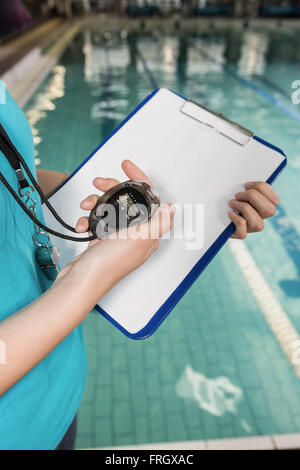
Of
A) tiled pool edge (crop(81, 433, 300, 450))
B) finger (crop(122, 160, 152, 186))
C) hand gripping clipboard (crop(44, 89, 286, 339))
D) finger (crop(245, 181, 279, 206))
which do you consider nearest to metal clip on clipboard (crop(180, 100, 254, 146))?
hand gripping clipboard (crop(44, 89, 286, 339))

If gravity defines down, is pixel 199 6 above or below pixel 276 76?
above

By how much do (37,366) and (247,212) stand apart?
52cm

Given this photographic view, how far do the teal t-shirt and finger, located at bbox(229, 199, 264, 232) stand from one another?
1.37 feet

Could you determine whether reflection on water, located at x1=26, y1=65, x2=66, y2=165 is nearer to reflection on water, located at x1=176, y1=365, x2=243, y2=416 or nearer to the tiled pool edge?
reflection on water, located at x1=176, y1=365, x2=243, y2=416

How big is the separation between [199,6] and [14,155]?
66.9ft

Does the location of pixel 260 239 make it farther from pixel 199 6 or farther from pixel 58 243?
pixel 199 6

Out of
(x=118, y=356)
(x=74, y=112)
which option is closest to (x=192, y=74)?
(x=74, y=112)

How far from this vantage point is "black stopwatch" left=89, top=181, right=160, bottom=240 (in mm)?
580

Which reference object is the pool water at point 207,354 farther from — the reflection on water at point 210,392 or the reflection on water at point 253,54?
the reflection on water at point 253,54

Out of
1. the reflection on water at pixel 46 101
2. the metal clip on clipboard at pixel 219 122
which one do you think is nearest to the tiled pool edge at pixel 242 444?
the metal clip on clipboard at pixel 219 122

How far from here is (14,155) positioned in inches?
22.0

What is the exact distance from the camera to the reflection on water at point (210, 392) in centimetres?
147

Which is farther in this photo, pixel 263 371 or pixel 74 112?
pixel 74 112

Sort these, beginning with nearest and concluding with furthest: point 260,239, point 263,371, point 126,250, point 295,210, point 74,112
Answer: point 126,250
point 263,371
point 260,239
point 295,210
point 74,112
